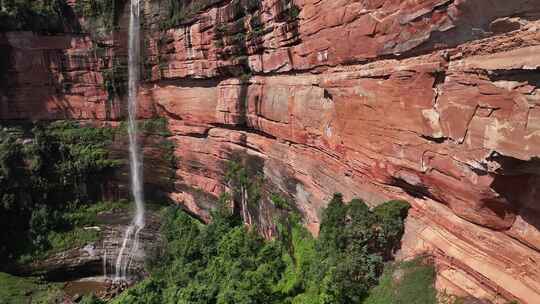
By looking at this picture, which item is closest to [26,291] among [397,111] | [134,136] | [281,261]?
[134,136]

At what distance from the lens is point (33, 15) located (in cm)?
1678

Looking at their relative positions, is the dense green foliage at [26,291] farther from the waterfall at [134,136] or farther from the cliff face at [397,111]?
the cliff face at [397,111]

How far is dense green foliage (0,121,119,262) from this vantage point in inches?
627

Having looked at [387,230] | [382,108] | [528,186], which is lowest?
[387,230]

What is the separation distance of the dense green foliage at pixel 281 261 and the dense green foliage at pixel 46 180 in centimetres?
529

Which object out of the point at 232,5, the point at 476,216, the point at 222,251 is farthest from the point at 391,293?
the point at 232,5

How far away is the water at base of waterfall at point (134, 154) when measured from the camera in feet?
52.8

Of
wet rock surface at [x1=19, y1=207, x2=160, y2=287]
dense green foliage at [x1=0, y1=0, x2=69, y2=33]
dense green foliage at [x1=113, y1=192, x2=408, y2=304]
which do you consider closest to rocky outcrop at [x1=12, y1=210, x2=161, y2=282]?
wet rock surface at [x1=19, y1=207, x2=160, y2=287]

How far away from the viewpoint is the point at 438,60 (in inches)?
239

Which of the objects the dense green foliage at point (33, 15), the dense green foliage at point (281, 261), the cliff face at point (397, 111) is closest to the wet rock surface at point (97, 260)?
the dense green foliage at point (281, 261)

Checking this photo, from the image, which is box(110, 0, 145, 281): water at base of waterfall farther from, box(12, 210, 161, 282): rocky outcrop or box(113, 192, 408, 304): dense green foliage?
box(113, 192, 408, 304): dense green foliage

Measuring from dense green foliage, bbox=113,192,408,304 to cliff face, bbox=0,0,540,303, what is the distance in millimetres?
607

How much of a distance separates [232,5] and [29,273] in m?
13.4

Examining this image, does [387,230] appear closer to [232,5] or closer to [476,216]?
[476,216]
